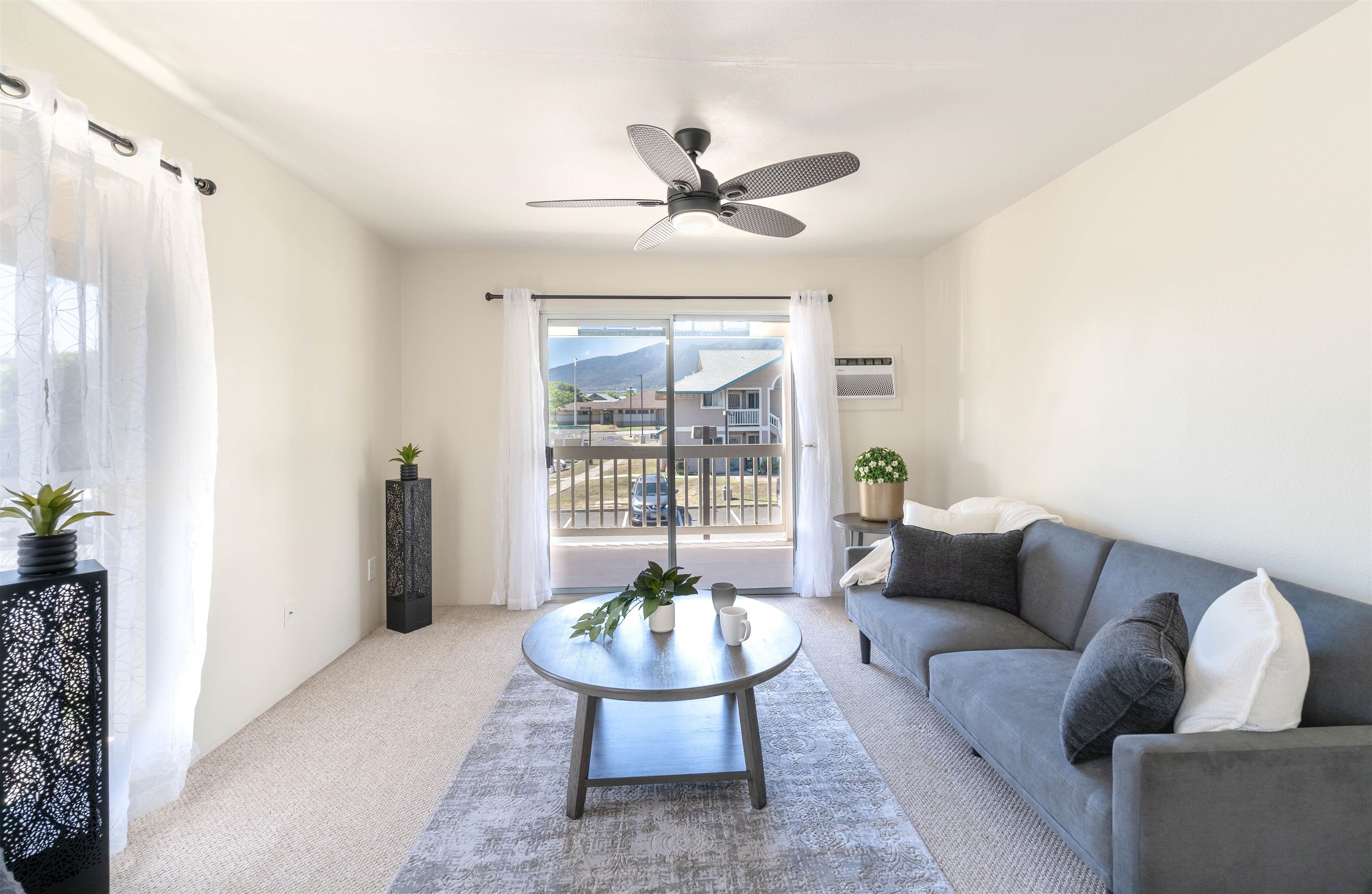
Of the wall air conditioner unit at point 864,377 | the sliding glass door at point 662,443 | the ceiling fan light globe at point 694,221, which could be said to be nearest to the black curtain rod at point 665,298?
the sliding glass door at point 662,443

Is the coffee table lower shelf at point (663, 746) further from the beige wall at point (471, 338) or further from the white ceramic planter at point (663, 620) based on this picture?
the beige wall at point (471, 338)

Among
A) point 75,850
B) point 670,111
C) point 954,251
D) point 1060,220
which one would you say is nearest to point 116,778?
point 75,850

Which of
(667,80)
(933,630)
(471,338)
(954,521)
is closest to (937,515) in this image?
(954,521)

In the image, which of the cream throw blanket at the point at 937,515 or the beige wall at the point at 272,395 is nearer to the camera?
the beige wall at the point at 272,395

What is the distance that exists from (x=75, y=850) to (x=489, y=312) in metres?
3.34

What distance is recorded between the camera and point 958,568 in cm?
279

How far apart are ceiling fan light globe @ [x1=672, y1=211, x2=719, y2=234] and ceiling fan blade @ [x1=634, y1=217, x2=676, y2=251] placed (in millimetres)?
51

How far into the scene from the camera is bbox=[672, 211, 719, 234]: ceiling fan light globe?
236 centimetres

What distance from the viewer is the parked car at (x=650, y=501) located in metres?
4.50

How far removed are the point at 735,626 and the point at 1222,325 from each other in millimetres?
2026

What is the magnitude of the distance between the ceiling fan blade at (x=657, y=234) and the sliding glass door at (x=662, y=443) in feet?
5.02

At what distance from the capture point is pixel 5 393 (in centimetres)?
152

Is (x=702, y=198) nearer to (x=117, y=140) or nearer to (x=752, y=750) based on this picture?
(x=117, y=140)

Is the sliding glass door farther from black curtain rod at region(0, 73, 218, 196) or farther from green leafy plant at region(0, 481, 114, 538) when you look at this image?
green leafy plant at region(0, 481, 114, 538)
